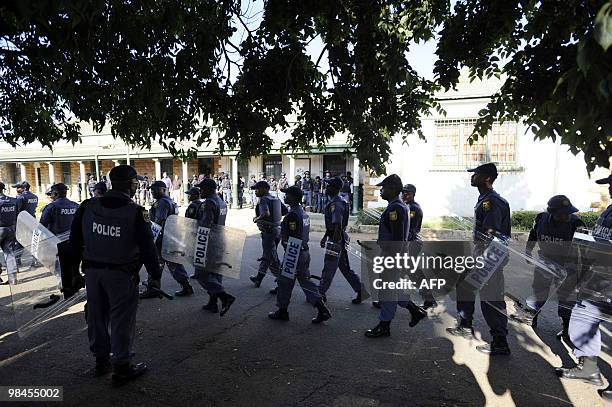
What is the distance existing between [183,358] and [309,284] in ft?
5.30

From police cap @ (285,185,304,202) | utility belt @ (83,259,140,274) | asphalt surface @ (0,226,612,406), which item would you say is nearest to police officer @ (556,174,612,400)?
asphalt surface @ (0,226,612,406)

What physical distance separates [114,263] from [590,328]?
402cm

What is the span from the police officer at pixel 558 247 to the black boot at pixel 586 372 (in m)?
0.52

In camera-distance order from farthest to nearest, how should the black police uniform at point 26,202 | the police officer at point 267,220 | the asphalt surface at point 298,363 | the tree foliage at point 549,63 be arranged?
the black police uniform at point 26,202 → the police officer at point 267,220 → the asphalt surface at point 298,363 → the tree foliage at point 549,63

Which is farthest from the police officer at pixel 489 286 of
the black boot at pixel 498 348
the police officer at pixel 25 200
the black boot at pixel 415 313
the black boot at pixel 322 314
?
the police officer at pixel 25 200

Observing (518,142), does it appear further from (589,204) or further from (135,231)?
(135,231)

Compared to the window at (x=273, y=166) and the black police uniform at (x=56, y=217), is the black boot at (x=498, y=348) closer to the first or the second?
the black police uniform at (x=56, y=217)

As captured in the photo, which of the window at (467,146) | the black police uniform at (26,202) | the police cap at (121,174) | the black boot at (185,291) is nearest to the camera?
the police cap at (121,174)

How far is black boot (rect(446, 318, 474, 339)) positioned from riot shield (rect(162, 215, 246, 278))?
2661mm

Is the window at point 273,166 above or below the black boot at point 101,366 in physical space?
above

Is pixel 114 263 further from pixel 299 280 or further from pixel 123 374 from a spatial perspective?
pixel 299 280

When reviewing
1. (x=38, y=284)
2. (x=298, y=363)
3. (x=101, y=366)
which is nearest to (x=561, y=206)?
(x=298, y=363)

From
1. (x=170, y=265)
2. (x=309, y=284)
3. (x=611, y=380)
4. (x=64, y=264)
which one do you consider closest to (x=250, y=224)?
(x=170, y=265)

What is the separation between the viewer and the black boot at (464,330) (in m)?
4.11
